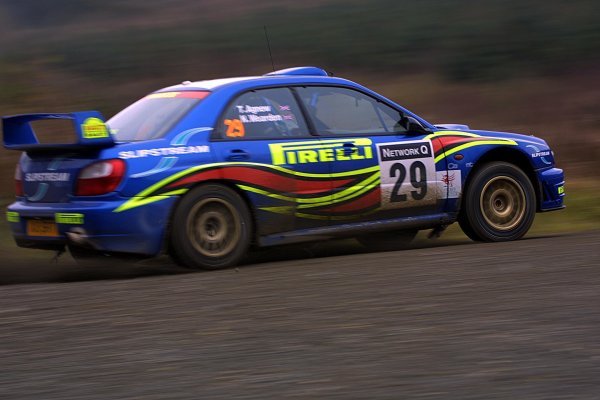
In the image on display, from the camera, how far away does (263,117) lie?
7.89 metres

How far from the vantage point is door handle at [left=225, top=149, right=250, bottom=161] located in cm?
754

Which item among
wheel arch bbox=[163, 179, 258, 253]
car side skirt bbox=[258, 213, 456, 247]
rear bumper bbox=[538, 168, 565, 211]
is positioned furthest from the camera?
rear bumper bbox=[538, 168, 565, 211]

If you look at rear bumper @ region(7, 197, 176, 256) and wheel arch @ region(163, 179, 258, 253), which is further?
wheel arch @ region(163, 179, 258, 253)

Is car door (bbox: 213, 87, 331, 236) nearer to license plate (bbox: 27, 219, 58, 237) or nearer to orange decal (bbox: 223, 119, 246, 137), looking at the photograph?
orange decal (bbox: 223, 119, 246, 137)

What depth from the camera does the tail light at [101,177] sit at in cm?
705

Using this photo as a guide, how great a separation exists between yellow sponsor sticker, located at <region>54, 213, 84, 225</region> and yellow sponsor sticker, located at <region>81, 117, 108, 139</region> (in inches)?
22.7

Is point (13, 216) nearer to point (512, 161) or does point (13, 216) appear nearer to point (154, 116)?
point (154, 116)

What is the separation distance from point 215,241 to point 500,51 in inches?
471

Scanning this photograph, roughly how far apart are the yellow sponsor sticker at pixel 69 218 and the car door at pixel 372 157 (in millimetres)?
2065

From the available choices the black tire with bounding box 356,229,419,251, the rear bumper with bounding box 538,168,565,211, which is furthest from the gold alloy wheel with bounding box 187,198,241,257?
the rear bumper with bounding box 538,168,565,211

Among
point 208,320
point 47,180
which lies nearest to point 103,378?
point 208,320

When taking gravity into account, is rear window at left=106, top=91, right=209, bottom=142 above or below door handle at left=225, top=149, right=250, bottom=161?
above

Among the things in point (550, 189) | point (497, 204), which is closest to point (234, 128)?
point (497, 204)

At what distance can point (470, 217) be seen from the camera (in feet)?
28.5
